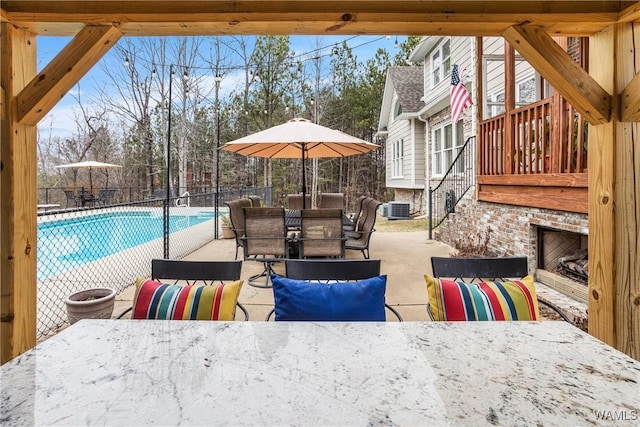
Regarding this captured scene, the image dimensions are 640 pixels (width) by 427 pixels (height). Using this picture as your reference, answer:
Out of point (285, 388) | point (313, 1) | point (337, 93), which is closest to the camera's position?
point (285, 388)

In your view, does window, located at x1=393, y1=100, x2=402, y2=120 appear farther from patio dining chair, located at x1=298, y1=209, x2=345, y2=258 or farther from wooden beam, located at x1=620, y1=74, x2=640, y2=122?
wooden beam, located at x1=620, y1=74, x2=640, y2=122

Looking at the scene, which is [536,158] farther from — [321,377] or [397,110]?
[397,110]

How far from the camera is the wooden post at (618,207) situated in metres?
2.27

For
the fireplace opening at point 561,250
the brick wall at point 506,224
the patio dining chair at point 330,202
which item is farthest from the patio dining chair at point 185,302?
the patio dining chair at point 330,202

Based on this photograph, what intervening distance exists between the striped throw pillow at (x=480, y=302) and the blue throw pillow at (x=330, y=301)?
329mm

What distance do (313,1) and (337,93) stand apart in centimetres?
1744

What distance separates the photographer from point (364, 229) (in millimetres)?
5941

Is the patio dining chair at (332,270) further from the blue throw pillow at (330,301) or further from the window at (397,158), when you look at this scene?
the window at (397,158)

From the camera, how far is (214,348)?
59.1 inches

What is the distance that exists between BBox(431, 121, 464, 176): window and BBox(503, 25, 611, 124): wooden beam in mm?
7344

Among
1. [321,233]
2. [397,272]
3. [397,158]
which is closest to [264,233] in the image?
[321,233]

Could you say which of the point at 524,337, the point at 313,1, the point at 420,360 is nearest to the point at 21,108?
the point at 313,1

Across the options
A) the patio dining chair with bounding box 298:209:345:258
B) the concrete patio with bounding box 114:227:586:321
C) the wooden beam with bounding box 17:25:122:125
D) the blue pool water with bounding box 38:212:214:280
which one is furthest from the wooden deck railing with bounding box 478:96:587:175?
the blue pool water with bounding box 38:212:214:280

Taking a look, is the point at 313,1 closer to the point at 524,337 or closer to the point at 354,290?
the point at 354,290
